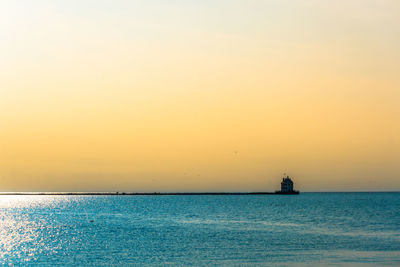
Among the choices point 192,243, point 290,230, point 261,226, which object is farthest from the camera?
point 261,226

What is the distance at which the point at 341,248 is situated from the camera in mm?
72625

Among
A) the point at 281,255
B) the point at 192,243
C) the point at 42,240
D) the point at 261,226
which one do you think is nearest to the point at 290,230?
the point at 261,226

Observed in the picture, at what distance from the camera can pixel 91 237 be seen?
307 feet

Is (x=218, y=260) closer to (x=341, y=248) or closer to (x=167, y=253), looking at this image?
(x=167, y=253)

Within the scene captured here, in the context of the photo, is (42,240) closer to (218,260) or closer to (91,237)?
(91,237)

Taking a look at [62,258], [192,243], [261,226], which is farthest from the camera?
[261,226]

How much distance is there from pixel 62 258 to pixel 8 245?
18708 mm

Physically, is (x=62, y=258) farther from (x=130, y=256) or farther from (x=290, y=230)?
(x=290, y=230)

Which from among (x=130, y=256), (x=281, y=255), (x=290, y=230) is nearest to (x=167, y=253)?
(x=130, y=256)

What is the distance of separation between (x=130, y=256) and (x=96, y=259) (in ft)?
13.7

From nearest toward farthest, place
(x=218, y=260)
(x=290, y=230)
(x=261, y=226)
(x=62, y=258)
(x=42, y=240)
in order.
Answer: (x=218, y=260)
(x=62, y=258)
(x=42, y=240)
(x=290, y=230)
(x=261, y=226)

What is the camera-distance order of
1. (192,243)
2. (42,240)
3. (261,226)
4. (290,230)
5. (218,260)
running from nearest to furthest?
(218,260) < (192,243) < (42,240) < (290,230) < (261,226)

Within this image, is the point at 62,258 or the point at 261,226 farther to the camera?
the point at 261,226

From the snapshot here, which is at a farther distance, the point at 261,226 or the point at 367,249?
the point at 261,226
